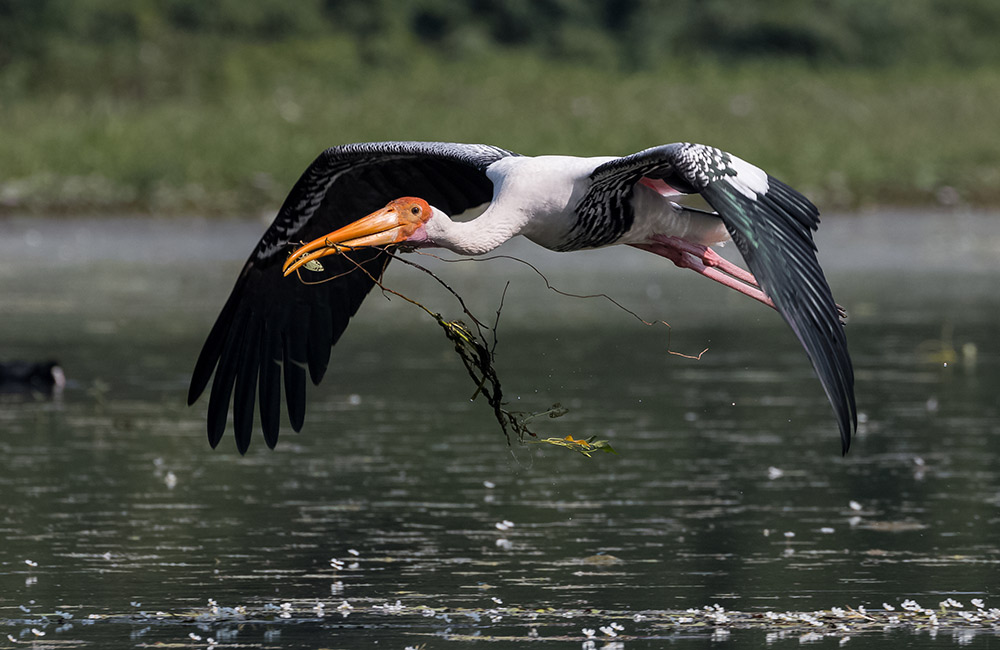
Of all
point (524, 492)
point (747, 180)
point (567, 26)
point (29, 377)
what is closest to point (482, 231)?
point (747, 180)

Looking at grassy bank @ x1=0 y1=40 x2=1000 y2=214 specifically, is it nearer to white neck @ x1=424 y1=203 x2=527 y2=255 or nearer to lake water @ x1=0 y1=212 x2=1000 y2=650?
lake water @ x1=0 y1=212 x2=1000 y2=650

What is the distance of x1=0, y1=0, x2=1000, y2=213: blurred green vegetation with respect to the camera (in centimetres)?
2302

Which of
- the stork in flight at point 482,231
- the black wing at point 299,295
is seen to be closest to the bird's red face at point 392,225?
the stork in flight at point 482,231

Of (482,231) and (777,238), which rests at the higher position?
(482,231)

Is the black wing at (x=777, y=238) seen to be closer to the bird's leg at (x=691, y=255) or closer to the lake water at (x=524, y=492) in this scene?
the bird's leg at (x=691, y=255)

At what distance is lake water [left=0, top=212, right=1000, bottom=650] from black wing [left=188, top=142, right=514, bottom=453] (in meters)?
0.46

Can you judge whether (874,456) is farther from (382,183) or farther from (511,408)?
(382,183)

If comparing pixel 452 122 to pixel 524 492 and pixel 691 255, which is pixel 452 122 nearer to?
pixel 524 492

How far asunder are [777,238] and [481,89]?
2228cm

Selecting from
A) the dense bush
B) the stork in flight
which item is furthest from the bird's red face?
the dense bush

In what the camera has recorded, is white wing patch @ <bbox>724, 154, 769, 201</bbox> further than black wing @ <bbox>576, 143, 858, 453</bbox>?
Yes

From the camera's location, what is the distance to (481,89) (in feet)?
93.6

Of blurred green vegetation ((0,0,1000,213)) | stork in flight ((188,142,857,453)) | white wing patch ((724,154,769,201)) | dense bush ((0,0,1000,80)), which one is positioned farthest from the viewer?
dense bush ((0,0,1000,80))

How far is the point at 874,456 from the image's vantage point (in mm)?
9344
